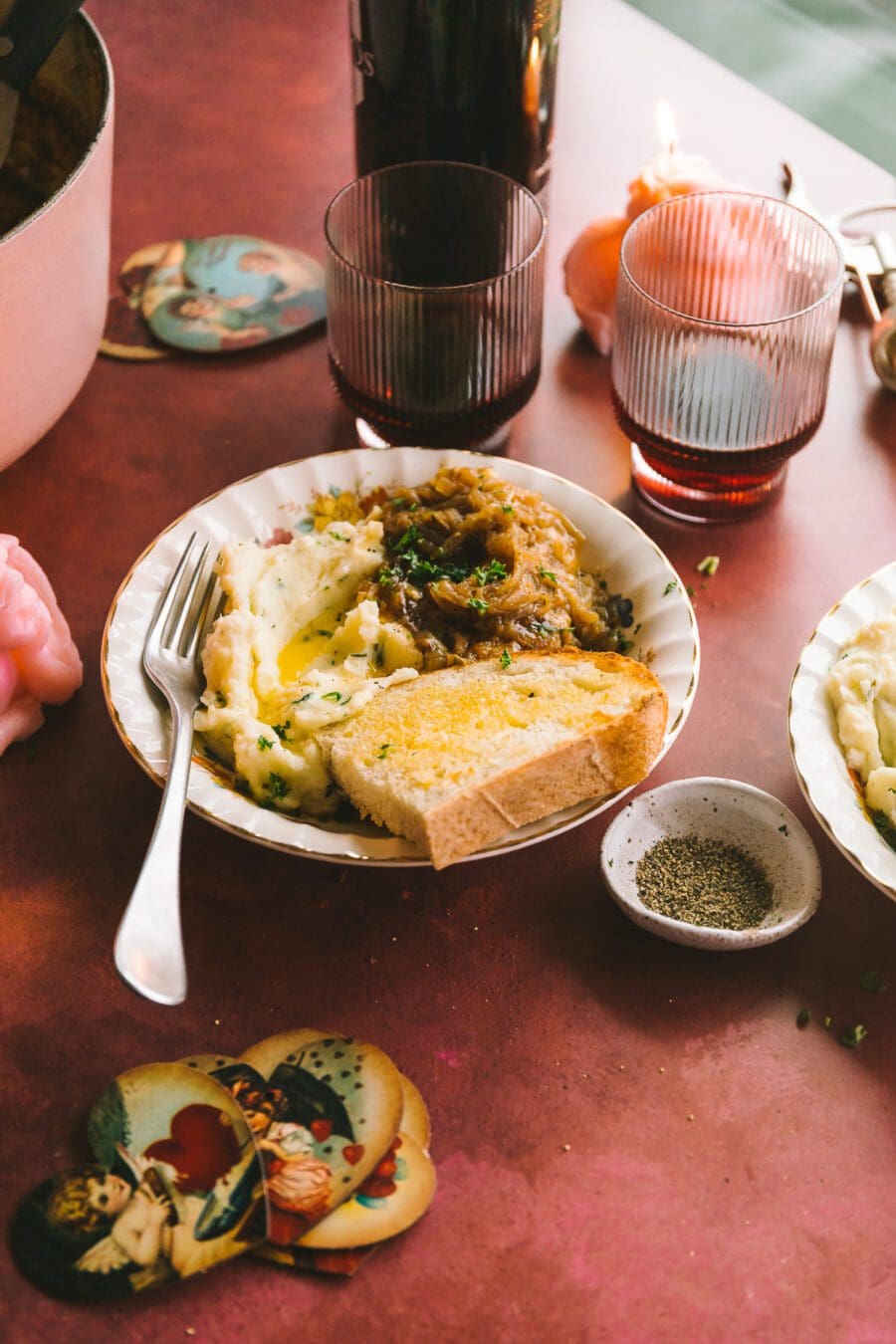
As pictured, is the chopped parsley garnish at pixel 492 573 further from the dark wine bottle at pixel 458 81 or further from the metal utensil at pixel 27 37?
the metal utensil at pixel 27 37

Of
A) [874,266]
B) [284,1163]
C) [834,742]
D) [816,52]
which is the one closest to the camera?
[284,1163]

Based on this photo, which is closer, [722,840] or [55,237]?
[722,840]

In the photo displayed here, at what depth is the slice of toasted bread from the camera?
154 centimetres

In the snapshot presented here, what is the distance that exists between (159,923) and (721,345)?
120 cm

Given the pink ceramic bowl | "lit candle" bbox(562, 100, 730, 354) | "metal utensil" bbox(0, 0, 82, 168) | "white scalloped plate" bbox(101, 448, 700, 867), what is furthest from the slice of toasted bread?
"metal utensil" bbox(0, 0, 82, 168)

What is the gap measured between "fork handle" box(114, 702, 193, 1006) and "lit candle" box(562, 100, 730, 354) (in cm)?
136

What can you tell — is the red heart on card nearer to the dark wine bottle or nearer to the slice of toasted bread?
the slice of toasted bread

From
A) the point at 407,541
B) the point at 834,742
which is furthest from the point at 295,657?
the point at 834,742

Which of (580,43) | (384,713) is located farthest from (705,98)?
(384,713)

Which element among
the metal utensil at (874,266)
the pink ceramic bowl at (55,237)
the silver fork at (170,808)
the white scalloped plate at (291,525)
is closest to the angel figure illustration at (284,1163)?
the silver fork at (170,808)

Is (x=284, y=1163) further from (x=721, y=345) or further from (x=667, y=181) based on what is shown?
(x=667, y=181)

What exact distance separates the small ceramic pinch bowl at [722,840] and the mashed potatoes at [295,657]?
369 mm

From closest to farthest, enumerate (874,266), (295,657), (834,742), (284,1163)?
1. (284,1163)
2. (834,742)
3. (295,657)
4. (874,266)

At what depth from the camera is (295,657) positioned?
1879mm
